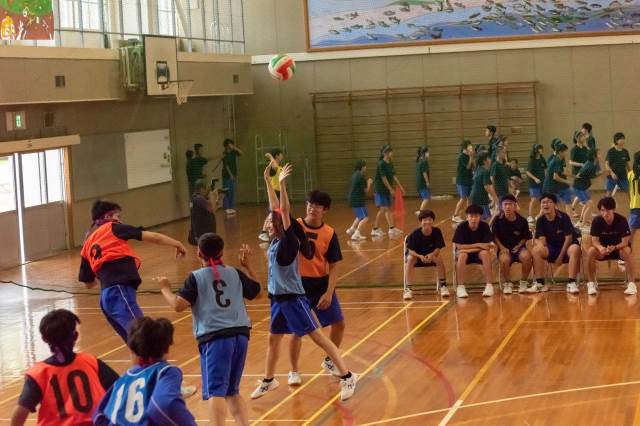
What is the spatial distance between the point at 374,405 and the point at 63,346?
419cm

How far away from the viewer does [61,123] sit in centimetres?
2084

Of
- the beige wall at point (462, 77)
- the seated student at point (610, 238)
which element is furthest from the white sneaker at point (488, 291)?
the beige wall at point (462, 77)

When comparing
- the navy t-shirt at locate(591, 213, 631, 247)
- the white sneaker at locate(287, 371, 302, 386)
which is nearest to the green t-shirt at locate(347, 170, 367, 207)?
the navy t-shirt at locate(591, 213, 631, 247)

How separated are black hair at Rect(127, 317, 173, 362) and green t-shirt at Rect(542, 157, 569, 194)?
15.3m

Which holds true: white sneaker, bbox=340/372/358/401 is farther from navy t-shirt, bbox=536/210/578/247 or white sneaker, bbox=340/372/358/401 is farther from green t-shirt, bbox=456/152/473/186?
green t-shirt, bbox=456/152/473/186

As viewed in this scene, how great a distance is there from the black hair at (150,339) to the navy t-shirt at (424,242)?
9.07 meters

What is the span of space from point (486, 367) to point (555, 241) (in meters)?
4.03

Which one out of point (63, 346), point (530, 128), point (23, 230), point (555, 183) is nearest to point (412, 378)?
point (63, 346)

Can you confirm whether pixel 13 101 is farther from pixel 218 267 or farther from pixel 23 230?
pixel 218 267

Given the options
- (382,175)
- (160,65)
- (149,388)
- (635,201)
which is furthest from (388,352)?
(160,65)

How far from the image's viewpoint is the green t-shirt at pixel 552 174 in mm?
19000

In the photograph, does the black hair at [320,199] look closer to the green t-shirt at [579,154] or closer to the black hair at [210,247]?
the black hair at [210,247]

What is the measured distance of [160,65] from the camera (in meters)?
22.5

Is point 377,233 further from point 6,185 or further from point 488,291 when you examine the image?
point 6,185
